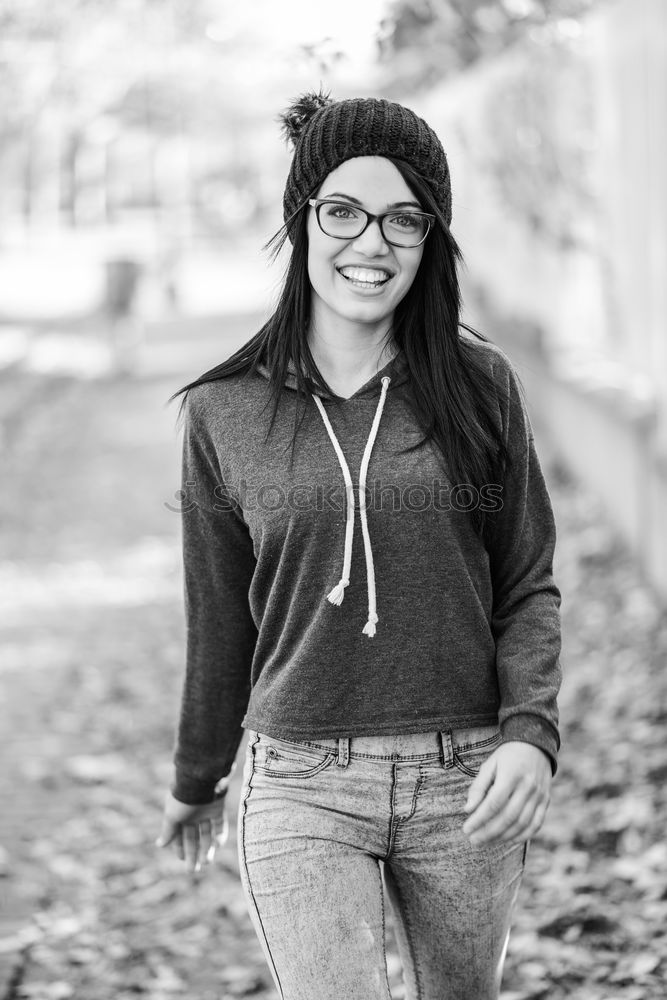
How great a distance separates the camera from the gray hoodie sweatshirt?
90.0 inches

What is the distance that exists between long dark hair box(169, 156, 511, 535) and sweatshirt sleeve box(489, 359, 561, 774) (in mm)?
38

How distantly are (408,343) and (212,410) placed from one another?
1.29 feet

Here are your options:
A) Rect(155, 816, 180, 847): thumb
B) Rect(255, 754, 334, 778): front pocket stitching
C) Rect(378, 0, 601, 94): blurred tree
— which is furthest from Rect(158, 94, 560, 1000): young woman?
Rect(378, 0, 601, 94): blurred tree

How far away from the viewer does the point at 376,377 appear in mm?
2428

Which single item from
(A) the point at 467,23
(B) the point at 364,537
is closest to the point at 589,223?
(A) the point at 467,23

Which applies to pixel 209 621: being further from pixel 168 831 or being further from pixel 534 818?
pixel 534 818

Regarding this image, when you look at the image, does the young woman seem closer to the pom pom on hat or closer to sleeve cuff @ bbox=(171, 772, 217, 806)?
the pom pom on hat

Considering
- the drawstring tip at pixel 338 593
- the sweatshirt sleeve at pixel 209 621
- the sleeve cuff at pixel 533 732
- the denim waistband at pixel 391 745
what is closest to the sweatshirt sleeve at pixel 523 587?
the sleeve cuff at pixel 533 732

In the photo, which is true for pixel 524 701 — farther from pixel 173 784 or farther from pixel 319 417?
pixel 173 784

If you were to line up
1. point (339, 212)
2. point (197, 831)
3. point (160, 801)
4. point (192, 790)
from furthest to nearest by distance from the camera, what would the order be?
1. point (160, 801)
2. point (197, 831)
3. point (192, 790)
4. point (339, 212)

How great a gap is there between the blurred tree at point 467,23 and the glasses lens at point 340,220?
3002 millimetres

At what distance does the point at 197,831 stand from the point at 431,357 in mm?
1140

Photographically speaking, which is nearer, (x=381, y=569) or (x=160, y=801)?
(x=381, y=569)

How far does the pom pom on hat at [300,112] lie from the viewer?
250 cm
